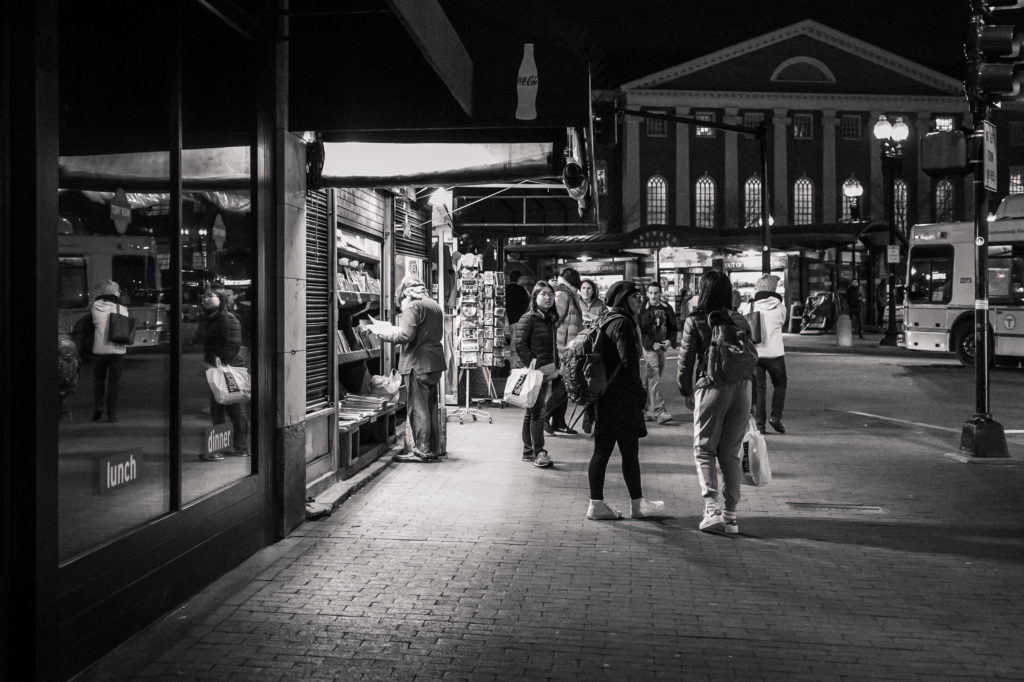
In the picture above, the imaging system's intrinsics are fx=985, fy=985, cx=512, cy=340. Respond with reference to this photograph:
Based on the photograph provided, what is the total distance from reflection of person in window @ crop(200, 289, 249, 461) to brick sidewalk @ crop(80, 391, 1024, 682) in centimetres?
81

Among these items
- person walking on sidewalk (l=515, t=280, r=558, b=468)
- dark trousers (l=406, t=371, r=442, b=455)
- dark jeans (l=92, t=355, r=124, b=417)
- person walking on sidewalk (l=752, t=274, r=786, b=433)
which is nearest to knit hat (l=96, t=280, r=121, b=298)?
dark jeans (l=92, t=355, r=124, b=417)

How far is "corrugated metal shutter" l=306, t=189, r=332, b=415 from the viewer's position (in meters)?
8.69

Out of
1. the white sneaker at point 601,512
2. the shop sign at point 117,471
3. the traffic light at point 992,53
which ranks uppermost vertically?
the traffic light at point 992,53

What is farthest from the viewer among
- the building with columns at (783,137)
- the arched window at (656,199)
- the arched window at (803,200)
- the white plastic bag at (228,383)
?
the arched window at (803,200)

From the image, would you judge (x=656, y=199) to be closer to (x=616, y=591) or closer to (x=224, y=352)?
(x=224, y=352)

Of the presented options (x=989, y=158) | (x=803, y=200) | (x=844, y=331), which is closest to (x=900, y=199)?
(x=803, y=200)

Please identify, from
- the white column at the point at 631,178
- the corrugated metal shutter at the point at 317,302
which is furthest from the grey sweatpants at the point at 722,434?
the white column at the point at 631,178

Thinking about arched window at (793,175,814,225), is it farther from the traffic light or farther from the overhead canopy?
the traffic light

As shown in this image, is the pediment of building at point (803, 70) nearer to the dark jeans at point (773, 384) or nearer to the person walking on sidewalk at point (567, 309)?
the dark jeans at point (773, 384)

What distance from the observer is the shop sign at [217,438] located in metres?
6.08

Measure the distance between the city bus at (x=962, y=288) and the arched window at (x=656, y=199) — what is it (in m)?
30.0

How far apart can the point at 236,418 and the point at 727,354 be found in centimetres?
347

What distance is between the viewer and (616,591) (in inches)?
229

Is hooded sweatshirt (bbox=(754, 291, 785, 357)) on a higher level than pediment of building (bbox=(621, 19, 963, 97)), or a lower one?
lower
